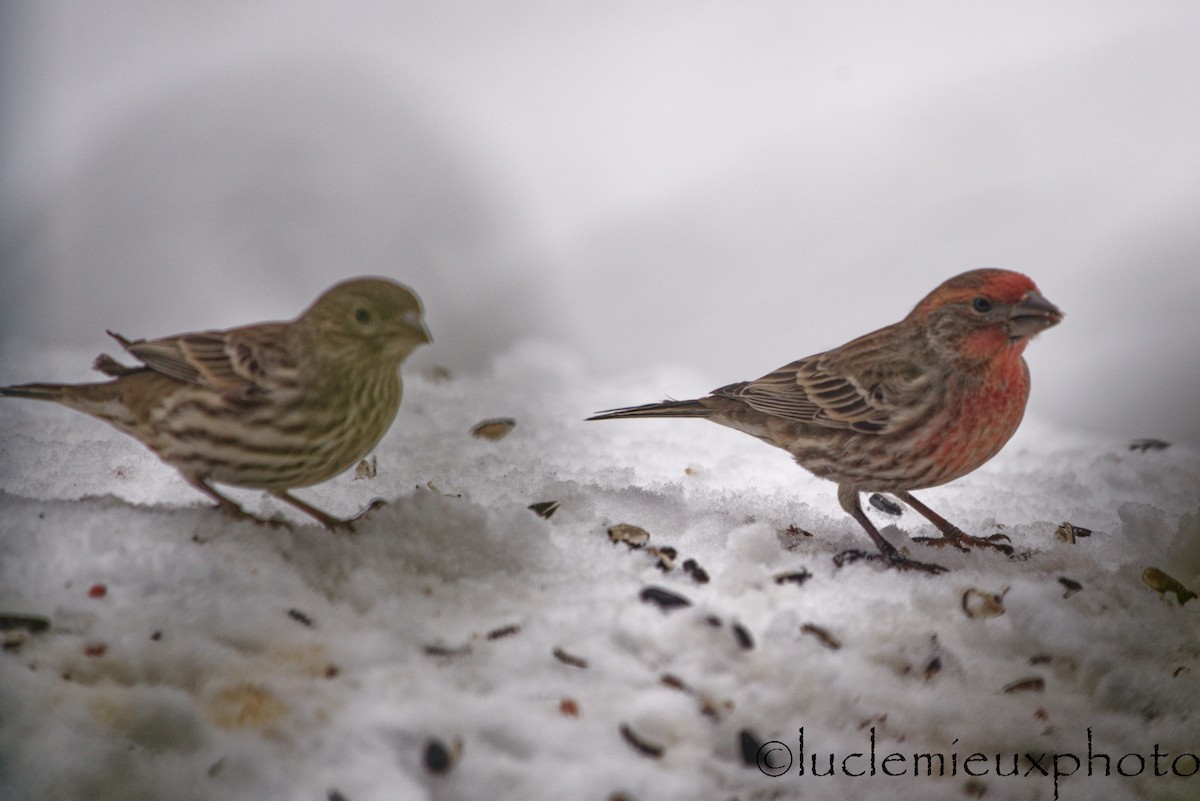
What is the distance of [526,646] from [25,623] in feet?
2.50

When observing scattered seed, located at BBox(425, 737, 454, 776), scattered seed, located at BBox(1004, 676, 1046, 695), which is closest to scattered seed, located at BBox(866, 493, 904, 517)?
scattered seed, located at BBox(1004, 676, 1046, 695)

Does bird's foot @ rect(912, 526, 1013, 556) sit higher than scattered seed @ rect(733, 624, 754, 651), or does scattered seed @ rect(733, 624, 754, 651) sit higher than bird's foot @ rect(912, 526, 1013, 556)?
bird's foot @ rect(912, 526, 1013, 556)

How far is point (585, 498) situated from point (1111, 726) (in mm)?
1060

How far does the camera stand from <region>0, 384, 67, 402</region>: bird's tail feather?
165 centimetres

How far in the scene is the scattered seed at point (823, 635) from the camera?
172cm

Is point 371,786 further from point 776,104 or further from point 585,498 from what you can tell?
point 776,104

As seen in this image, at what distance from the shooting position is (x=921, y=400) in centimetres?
205

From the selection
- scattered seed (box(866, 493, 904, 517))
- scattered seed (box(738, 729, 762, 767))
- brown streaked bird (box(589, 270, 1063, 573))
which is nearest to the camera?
scattered seed (box(738, 729, 762, 767))

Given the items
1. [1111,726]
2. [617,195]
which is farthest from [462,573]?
[617,195]

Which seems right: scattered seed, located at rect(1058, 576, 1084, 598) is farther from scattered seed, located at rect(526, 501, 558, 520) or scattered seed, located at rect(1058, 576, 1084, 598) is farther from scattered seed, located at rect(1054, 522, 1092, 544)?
scattered seed, located at rect(526, 501, 558, 520)

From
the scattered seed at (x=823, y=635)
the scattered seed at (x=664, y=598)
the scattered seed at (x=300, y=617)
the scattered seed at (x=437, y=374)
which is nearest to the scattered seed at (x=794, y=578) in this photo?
the scattered seed at (x=823, y=635)

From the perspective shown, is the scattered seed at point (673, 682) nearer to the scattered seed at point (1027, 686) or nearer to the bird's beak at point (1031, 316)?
the scattered seed at point (1027, 686)

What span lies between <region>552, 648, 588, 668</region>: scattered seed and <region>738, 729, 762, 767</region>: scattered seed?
27cm

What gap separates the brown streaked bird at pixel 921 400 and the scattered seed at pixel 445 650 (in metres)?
0.75
